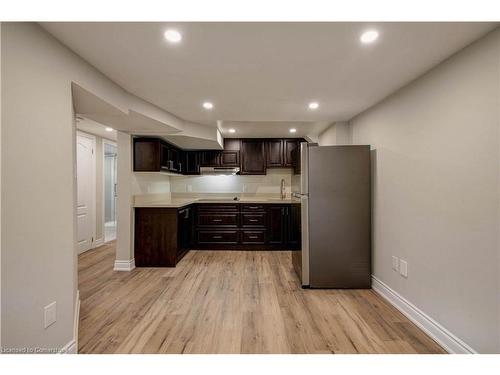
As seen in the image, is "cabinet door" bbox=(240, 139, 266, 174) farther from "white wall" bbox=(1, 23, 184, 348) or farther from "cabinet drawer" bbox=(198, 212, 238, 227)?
"white wall" bbox=(1, 23, 184, 348)

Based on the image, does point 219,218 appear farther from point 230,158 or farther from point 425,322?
point 425,322

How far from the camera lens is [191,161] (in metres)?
5.04

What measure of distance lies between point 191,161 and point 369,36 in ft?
13.4

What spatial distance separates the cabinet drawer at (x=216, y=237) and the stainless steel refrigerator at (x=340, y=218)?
2000 millimetres

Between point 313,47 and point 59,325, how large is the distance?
8.24ft

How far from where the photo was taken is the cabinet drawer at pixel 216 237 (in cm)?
459

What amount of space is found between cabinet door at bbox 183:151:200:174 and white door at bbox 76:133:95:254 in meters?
1.79

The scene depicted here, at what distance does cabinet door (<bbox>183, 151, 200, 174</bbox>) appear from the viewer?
503 centimetres

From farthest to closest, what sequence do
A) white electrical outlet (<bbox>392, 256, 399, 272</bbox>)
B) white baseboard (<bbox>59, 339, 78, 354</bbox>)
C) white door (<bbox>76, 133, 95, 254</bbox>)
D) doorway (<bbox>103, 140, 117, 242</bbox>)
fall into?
doorway (<bbox>103, 140, 117, 242</bbox>), white door (<bbox>76, 133, 95, 254</bbox>), white electrical outlet (<bbox>392, 256, 399, 272</bbox>), white baseboard (<bbox>59, 339, 78, 354</bbox>)

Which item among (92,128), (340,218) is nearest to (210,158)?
(92,128)

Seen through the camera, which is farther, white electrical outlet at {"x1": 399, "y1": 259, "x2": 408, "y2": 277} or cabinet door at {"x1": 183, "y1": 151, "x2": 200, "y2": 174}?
cabinet door at {"x1": 183, "y1": 151, "x2": 200, "y2": 174}

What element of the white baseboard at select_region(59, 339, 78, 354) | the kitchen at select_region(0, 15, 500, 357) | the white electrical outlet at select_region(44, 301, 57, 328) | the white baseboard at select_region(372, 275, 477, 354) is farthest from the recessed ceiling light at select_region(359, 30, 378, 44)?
the white baseboard at select_region(59, 339, 78, 354)

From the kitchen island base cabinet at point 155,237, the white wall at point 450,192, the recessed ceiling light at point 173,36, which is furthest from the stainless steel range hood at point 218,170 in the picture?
the recessed ceiling light at point 173,36
